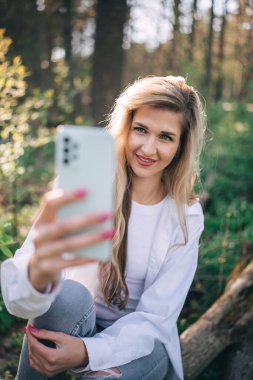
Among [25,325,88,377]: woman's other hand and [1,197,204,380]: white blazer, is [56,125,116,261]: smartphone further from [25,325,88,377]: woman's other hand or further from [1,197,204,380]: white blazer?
[25,325,88,377]: woman's other hand

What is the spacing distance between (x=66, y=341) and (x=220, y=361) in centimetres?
Answer: 129

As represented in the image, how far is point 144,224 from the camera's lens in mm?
2328

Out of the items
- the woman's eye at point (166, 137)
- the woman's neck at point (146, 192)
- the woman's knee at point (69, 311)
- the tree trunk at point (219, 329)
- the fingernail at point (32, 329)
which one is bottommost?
the tree trunk at point (219, 329)

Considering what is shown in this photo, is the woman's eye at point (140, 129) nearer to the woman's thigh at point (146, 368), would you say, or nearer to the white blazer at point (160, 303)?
the white blazer at point (160, 303)

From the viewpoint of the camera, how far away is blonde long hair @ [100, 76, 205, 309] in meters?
2.17

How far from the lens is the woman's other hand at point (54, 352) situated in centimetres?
182

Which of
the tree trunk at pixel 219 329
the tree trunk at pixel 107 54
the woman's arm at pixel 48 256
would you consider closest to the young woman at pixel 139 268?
the woman's arm at pixel 48 256

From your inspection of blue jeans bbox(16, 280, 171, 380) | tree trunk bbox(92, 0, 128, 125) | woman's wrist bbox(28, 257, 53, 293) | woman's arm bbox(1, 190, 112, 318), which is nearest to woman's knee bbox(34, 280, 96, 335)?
blue jeans bbox(16, 280, 171, 380)

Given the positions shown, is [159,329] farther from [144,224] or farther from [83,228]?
[83,228]

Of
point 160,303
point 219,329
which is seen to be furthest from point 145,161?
point 219,329

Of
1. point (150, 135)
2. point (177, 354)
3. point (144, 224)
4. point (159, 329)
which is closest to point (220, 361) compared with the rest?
point (177, 354)

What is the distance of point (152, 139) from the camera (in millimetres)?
2150

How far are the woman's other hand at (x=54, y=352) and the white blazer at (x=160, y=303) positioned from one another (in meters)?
0.05

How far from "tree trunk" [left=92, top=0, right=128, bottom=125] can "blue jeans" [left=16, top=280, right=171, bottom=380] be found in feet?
17.3
